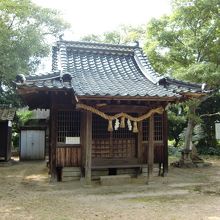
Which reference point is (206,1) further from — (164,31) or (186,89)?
(186,89)

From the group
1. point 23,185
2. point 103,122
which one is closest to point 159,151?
point 103,122

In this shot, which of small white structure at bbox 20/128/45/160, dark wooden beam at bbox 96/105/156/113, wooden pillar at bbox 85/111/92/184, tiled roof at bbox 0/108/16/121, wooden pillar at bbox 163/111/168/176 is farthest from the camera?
small white structure at bbox 20/128/45/160

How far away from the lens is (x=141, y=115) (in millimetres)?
12734

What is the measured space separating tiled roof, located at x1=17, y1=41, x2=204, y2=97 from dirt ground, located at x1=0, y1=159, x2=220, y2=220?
3298mm

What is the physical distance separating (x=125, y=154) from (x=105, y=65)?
4192mm

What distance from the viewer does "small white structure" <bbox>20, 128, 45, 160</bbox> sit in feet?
79.2

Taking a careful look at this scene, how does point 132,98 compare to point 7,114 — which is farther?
point 7,114

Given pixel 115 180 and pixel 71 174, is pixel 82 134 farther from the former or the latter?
pixel 115 180

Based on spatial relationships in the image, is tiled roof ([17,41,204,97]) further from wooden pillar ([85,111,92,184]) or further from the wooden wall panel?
the wooden wall panel

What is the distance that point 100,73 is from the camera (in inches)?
551

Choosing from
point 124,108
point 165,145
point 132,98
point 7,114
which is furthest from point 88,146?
point 7,114

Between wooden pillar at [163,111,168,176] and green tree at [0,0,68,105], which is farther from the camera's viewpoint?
green tree at [0,0,68,105]

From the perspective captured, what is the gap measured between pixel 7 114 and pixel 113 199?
1296 centimetres

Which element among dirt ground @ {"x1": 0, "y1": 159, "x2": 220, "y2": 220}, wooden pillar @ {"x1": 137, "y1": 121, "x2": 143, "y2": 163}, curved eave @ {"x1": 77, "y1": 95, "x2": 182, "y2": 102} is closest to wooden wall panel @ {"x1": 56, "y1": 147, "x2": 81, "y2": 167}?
dirt ground @ {"x1": 0, "y1": 159, "x2": 220, "y2": 220}
